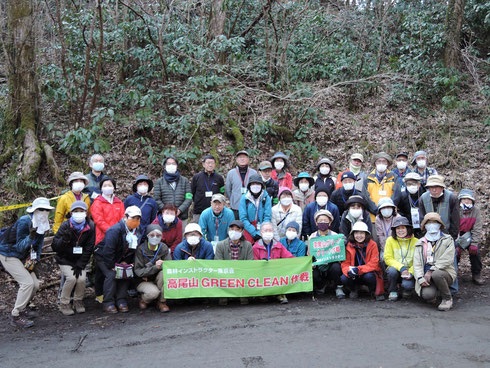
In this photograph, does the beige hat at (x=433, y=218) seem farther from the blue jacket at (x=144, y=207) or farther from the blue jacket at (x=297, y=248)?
the blue jacket at (x=144, y=207)

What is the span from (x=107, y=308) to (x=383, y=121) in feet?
36.9

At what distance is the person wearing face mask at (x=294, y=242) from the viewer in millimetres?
8320

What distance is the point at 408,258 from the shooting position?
7.91m

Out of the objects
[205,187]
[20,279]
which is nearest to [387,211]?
[205,187]

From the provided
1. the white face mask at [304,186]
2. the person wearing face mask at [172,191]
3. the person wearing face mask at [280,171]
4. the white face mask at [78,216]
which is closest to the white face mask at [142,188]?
the person wearing face mask at [172,191]

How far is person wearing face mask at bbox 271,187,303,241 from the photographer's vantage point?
8.66 meters

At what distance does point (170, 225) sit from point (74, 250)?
174cm

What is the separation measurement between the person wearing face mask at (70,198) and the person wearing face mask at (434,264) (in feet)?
19.7

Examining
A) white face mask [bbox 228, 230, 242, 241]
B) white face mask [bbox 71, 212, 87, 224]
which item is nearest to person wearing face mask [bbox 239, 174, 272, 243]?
white face mask [bbox 228, 230, 242, 241]

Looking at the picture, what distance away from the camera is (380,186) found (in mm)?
9047

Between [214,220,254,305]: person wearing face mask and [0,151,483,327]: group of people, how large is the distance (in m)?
0.02

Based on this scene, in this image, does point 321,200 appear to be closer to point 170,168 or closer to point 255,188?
point 255,188

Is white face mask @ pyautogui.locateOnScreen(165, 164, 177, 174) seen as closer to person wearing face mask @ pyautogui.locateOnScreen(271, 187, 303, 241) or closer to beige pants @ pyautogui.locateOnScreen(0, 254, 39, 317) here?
person wearing face mask @ pyautogui.locateOnScreen(271, 187, 303, 241)

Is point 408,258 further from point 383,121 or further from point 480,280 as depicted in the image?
point 383,121
